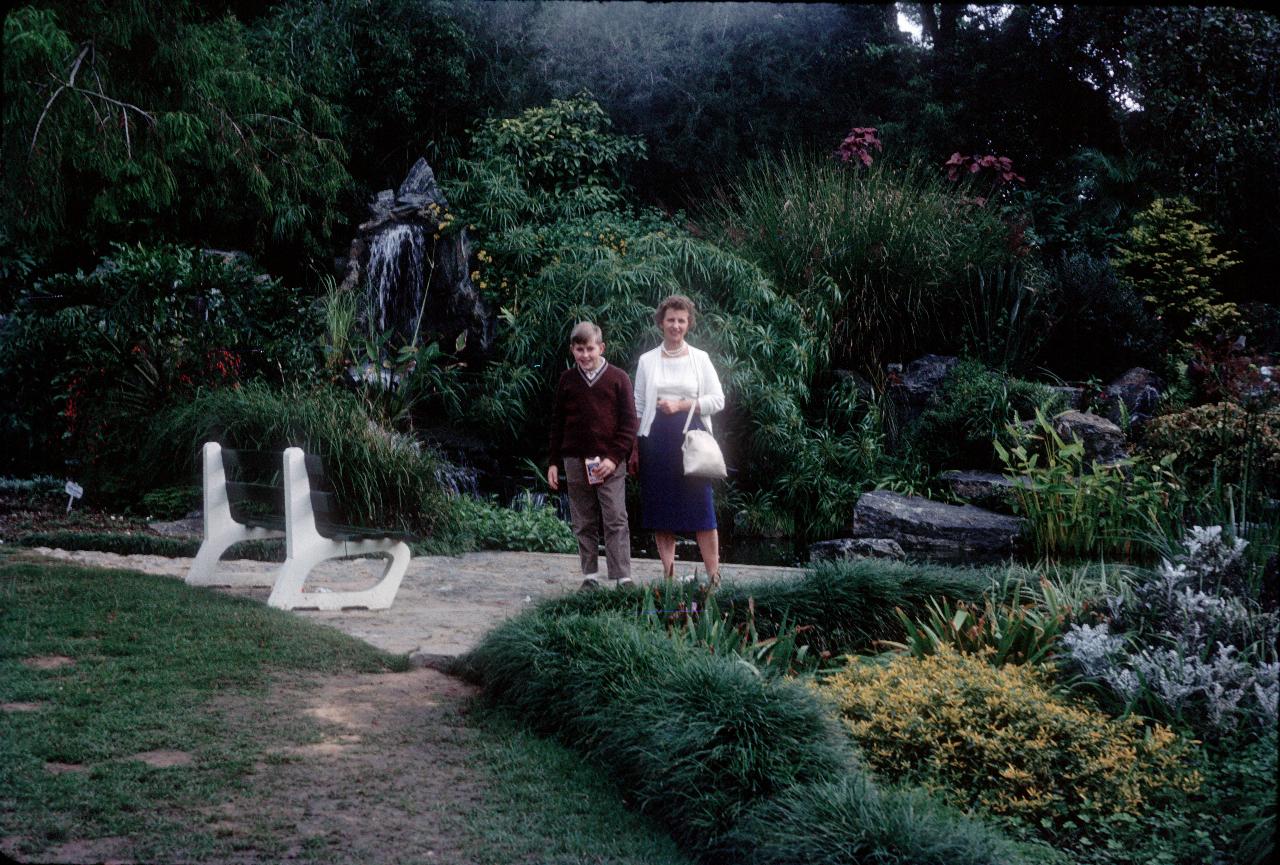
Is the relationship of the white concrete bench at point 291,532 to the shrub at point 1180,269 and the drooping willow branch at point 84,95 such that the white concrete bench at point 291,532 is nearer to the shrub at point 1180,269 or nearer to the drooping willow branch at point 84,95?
the drooping willow branch at point 84,95

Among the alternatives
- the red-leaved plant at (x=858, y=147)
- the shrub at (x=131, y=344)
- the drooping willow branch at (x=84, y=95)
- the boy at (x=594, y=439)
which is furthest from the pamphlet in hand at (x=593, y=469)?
Answer: the red-leaved plant at (x=858, y=147)

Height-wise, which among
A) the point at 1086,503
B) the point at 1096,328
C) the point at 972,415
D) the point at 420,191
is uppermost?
the point at 420,191

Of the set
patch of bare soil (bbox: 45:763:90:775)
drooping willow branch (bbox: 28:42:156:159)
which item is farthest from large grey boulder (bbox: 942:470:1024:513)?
patch of bare soil (bbox: 45:763:90:775)

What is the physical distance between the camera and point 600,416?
6.57 metres

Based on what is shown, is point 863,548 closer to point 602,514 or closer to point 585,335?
point 602,514

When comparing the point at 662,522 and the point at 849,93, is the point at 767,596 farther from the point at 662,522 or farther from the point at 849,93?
the point at 849,93

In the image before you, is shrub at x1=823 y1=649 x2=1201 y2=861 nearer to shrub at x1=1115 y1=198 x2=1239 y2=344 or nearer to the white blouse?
the white blouse

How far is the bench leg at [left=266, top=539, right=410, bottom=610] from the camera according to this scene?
19.5ft

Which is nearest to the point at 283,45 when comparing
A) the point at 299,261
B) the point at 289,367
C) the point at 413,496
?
the point at 299,261

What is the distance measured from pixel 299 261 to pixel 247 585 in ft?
36.7

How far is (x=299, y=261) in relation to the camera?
665 inches

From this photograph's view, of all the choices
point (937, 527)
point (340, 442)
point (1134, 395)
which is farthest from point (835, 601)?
point (1134, 395)

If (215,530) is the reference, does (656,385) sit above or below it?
above

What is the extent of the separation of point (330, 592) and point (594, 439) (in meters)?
1.71
